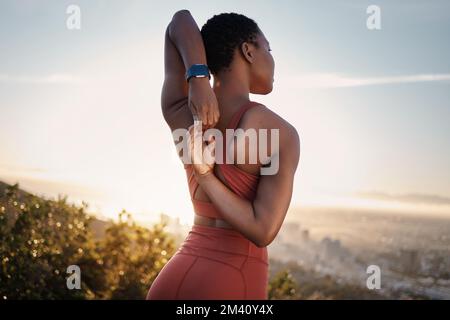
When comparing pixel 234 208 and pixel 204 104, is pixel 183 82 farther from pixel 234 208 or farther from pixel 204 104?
pixel 234 208

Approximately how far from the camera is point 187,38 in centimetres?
228

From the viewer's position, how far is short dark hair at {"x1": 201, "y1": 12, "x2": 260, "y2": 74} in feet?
7.48

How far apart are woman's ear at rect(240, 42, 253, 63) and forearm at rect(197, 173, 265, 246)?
23.0 inches

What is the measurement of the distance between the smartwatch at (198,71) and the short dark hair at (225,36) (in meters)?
0.13

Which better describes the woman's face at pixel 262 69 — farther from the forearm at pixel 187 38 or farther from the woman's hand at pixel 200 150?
the woman's hand at pixel 200 150

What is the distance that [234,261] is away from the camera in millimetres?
2084

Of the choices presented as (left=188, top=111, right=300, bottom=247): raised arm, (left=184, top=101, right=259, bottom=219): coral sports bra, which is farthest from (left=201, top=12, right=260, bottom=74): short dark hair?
(left=188, top=111, right=300, bottom=247): raised arm

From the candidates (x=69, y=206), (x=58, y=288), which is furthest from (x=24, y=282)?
(x=69, y=206)

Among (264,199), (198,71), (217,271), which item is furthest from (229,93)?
(217,271)

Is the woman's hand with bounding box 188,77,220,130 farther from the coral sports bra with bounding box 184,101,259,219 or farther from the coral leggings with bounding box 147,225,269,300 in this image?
the coral leggings with bounding box 147,225,269,300

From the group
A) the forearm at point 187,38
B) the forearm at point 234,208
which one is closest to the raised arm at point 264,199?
the forearm at point 234,208

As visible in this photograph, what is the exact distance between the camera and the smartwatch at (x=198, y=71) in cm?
217
